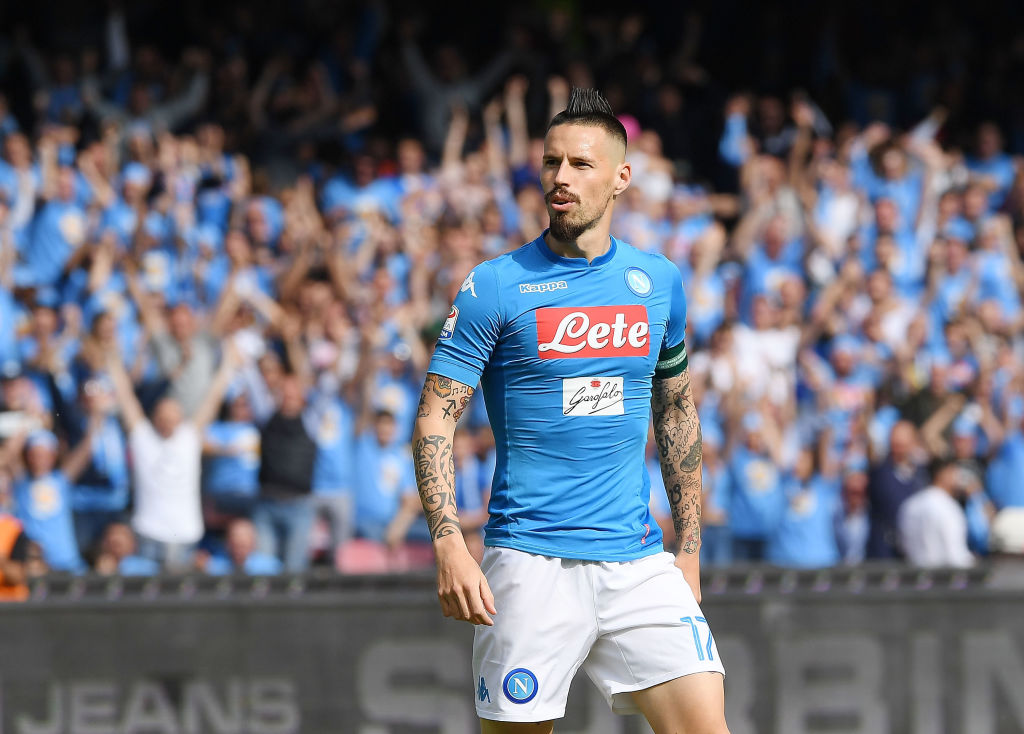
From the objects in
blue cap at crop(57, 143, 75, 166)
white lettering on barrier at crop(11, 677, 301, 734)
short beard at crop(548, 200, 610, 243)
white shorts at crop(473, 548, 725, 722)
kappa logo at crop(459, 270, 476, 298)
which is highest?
blue cap at crop(57, 143, 75, 166)

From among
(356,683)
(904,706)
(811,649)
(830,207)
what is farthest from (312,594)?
(830,207)

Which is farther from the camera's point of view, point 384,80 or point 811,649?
point 384,80

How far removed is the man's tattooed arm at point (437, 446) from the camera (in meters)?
4.42

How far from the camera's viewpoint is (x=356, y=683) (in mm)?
7969

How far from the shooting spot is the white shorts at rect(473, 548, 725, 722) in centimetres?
454

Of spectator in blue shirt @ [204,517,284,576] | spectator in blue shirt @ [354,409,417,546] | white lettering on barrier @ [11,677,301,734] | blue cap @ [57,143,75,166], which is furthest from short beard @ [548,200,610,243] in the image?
blue cap @ [57,143,75,166]

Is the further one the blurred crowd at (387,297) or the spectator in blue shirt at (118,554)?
the blurred crowd at (387,297)

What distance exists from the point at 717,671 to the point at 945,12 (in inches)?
661

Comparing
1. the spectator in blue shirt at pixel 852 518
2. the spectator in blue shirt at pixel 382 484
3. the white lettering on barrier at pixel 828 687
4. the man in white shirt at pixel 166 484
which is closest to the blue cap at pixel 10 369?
the man in white shirt at pixel 166 484

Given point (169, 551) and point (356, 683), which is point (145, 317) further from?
point (356, 683)

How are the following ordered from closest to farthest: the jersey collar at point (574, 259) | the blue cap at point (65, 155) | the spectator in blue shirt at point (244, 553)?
the jersey collar at point (574, 259) → the spectator in blue shirt at point (244, 553) → the blue cap at point (65, 155)

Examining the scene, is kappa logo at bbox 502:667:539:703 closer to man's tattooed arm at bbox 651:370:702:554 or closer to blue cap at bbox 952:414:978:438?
man's tattooed arm at bbox 651:370:702:554

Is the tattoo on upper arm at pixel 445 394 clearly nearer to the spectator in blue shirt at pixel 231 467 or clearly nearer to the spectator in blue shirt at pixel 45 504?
the spectator in blue shirt at pixel 45 504

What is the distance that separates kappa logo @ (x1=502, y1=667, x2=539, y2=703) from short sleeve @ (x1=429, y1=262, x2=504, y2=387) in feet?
2.85
